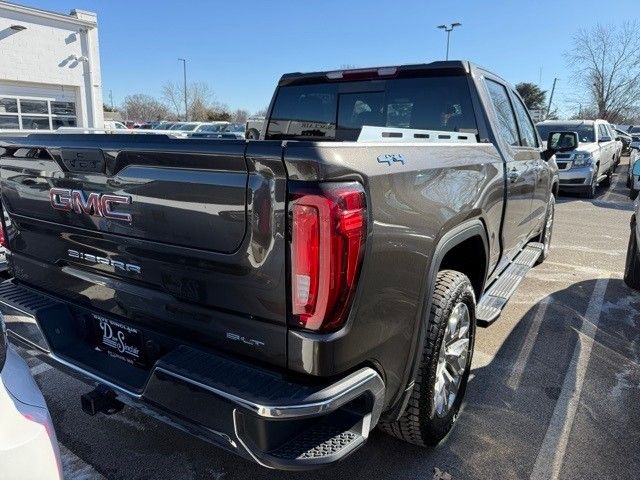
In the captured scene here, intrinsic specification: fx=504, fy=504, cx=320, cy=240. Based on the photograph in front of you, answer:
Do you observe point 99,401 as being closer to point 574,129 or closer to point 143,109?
point 574,129

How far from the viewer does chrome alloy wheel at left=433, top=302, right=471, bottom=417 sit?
2600 millimetres

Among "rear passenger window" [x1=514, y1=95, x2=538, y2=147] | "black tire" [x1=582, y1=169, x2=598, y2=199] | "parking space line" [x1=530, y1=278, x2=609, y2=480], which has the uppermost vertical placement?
"rear passenger window" [x1=514, y1=95, x2=538, y2=147]

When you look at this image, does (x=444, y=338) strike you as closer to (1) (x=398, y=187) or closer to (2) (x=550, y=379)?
(1) (x=398, y=187)

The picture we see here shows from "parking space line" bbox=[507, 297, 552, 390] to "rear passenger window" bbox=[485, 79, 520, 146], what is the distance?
5.30 feet

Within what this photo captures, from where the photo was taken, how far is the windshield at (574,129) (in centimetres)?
1293

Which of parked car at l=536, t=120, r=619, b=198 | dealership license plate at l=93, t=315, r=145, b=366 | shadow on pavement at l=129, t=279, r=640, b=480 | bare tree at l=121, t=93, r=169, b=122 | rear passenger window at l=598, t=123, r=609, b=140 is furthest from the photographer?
bare tree at l=121, t=93, r=169, b=122

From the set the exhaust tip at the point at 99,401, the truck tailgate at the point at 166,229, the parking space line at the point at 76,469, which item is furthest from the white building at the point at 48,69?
the exhaust tip at the point at 99,401

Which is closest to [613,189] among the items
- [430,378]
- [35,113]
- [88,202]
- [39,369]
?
[430,378]

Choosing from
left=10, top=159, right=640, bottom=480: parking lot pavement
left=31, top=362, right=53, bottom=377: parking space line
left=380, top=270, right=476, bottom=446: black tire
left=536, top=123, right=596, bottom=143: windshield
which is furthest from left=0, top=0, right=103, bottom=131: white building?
left=380, top=270, right=476, bottom=446: black tire

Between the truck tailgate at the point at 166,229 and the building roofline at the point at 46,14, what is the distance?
17.2 m

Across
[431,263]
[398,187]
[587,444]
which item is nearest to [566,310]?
[587,444]

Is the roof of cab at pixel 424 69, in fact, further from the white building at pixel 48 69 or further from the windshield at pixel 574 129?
the white building at pixel 48 69

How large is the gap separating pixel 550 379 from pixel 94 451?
9.66 ft

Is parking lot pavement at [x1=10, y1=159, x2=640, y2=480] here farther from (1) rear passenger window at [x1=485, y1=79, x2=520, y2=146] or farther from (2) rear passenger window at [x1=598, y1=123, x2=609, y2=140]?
(2) rear passenger window at [x1=598, y1=123, x2=609, y2=140]
